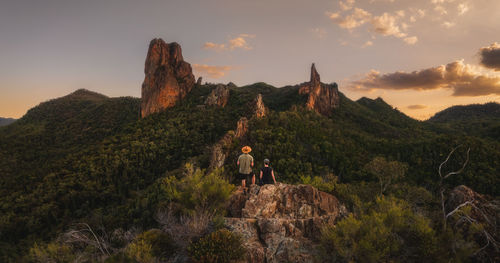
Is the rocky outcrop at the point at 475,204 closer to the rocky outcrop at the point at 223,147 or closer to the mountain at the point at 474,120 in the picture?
the rocky outcrop at the point at 223,147

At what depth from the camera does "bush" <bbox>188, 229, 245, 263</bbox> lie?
21.1 ft

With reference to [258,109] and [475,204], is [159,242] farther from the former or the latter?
[258,109]

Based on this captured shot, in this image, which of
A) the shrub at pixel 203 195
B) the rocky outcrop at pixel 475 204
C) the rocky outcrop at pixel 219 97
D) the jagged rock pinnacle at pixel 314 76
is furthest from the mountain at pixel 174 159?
the shrub at pixel 203 195

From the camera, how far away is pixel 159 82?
7275cm

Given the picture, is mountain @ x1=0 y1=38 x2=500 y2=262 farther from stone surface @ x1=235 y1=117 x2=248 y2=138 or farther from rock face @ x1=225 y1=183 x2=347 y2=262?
rock face @ x1=225 y1=183 x2=347 y2=262

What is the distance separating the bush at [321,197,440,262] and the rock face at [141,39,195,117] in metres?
74.0

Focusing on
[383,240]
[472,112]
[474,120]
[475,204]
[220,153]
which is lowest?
[220,153]

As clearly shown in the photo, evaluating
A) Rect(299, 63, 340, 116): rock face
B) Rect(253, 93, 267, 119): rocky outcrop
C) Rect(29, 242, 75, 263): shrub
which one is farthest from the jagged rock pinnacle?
Rect(29, 242, 75, 263): shrub

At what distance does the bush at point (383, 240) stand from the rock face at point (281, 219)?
1117mm

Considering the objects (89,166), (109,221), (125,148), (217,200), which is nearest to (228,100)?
(125,148)

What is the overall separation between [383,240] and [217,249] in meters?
5.43

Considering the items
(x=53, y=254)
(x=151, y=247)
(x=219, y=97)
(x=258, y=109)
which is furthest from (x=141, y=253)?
(x=219, y=97)

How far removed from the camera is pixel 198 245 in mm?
6730

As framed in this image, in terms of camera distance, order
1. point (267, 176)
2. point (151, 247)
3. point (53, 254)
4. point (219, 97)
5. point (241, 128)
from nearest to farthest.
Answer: point (151, 247)
point (53, 254)
point (267, 176)
point (241, 128)
point (219, 97)
